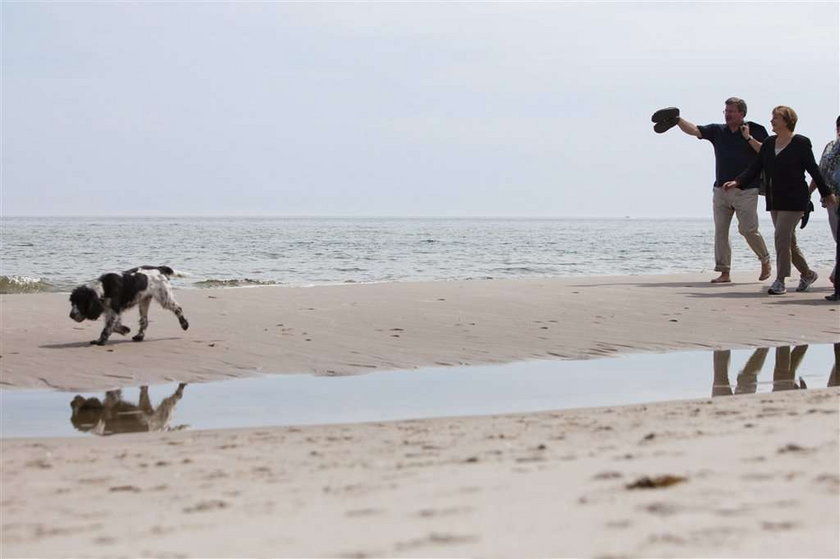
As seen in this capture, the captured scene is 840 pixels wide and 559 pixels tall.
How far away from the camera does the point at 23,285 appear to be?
1675 cm

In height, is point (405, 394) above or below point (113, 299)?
below

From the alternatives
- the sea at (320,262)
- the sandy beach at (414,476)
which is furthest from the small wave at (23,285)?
the sandy beach at (414,476)

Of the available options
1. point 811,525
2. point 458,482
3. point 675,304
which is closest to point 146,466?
point 458,482

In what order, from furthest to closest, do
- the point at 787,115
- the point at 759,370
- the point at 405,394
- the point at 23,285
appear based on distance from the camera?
the point at 23,285
the point at 787,115
the point at 759,370
the point at 405,394

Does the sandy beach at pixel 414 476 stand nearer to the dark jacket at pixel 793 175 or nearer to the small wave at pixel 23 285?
→ the dark jacket at pixel 793 175

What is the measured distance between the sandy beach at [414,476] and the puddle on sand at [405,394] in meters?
0.34

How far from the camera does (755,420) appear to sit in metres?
5.21

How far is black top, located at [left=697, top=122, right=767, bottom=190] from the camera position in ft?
45.5

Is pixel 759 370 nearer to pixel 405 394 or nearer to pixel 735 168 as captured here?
pixel 405 394

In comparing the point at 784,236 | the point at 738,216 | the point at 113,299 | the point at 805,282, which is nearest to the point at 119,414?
the point at 113,299

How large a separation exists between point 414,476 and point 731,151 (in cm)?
1101

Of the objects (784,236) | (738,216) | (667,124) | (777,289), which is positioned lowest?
(777,289)

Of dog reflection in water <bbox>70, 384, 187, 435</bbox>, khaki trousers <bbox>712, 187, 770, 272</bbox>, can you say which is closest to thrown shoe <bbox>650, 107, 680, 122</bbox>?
khaki trousers <bbox>712, 187, 770, 272</bbox>

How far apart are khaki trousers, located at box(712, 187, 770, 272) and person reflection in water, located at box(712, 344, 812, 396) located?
4.88 metres
